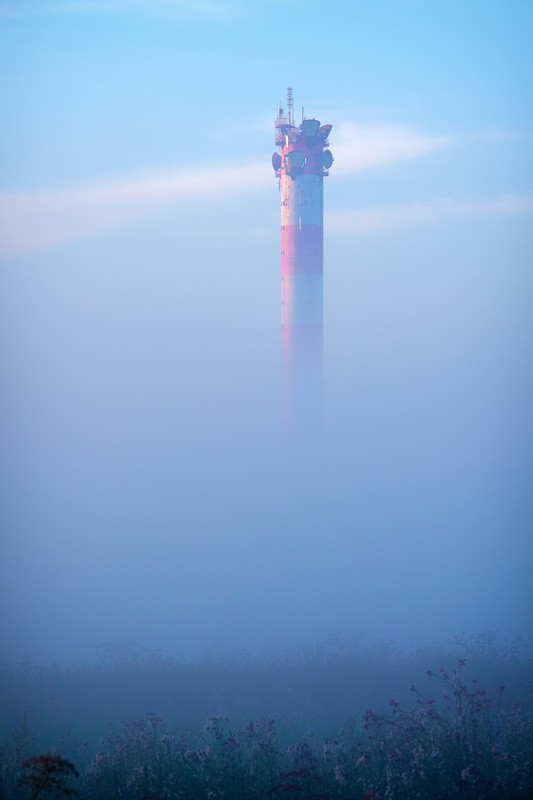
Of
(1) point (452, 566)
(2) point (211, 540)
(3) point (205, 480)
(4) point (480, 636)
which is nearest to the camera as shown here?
(4) point (480, 636)

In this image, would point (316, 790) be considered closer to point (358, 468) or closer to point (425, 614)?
point (425, 614)

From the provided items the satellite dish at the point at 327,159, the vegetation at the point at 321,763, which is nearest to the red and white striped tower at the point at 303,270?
the satellite dish at the point at 327,159

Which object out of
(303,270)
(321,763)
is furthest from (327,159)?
(321,763)

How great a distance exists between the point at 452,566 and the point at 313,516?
526 centimetres

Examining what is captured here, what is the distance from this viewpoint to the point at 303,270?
3158 cm

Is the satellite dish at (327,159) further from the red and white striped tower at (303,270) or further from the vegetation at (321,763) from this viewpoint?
the vegetation at (321,763)

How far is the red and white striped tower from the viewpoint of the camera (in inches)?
1247

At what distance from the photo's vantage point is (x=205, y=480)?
83.5 feet

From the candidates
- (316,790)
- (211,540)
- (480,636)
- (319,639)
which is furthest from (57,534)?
(316,790)

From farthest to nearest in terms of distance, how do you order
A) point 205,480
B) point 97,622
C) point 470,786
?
point 205,480, point 97,622, point 470,786

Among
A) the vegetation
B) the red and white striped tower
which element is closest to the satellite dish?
the red and white striped tower

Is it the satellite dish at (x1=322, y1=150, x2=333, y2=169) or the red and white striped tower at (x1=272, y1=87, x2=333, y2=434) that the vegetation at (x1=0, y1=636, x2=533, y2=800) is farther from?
the satellite dish at (x1=322, y1=150, x2=333, y2=169)

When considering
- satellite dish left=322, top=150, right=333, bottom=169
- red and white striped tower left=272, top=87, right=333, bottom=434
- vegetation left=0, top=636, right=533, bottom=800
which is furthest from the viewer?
satellite dish left=322, top=150, right=333, bottom=169

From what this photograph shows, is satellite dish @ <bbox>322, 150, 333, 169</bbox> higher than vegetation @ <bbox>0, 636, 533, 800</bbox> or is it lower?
higher
